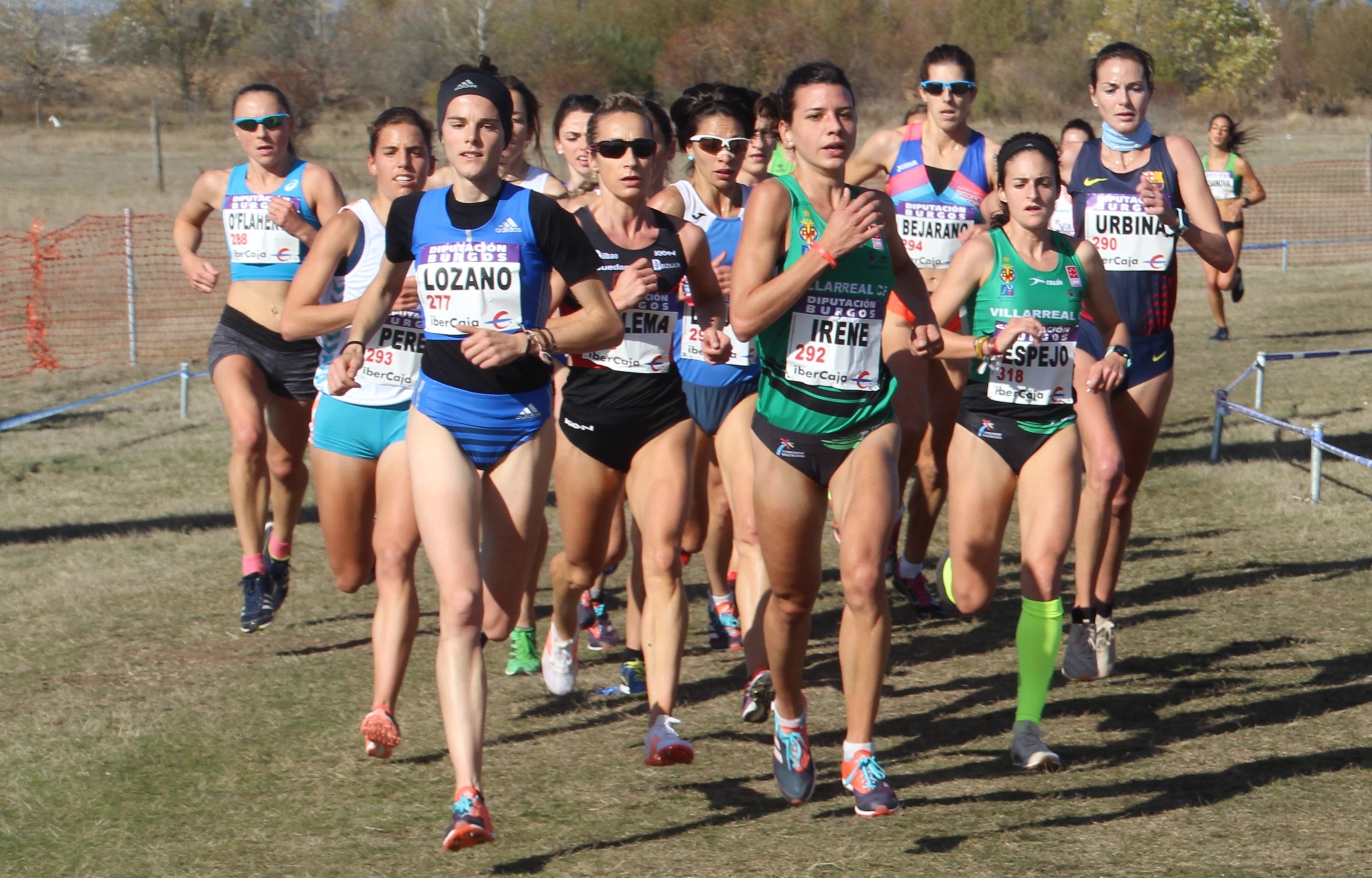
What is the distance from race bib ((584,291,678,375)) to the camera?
587 centimetres

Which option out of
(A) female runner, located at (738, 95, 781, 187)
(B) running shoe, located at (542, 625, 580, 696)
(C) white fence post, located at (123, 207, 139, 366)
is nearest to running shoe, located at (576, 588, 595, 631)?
(B) running shoe, located at (542, 625, 580, 696)

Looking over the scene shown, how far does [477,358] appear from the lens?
4617 mm

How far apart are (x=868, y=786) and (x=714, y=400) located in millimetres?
2093

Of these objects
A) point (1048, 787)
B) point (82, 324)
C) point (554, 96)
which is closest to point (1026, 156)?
point (1048, 787)

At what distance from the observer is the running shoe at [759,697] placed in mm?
5914

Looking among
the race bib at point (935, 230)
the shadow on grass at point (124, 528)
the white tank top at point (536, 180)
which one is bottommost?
the shadow on grass at point (124, 528)

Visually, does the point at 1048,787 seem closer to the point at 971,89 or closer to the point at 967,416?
the point at 967,416

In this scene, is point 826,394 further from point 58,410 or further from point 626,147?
point 58,410

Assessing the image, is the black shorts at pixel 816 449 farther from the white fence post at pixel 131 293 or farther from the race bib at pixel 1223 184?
the race bib at pixel 1223 184

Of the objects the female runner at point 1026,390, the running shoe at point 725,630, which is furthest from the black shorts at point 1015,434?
the running shoe at point 725,630

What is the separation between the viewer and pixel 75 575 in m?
9.09

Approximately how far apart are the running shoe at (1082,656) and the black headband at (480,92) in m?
3.34

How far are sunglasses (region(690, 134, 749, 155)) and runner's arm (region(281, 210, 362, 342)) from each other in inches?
57.3

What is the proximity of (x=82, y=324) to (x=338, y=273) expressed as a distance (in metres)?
16.2
